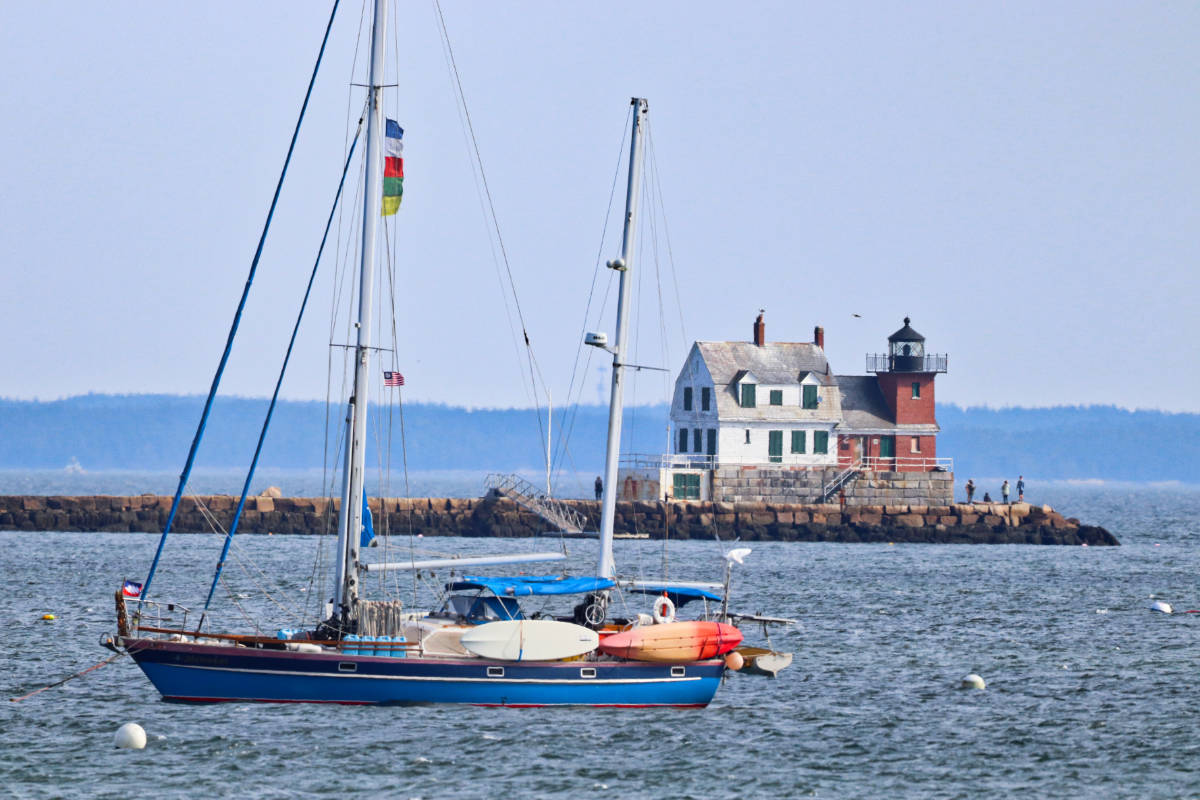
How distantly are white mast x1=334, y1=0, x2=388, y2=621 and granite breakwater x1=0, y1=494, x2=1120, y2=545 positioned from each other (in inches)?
1976

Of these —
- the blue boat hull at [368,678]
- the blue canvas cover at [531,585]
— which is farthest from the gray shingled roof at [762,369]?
the blue boat hull at [368,678]

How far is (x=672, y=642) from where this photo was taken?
27.8 m

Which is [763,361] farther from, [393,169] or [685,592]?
[393,169]

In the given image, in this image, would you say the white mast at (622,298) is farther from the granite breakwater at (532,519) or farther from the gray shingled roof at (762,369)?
the gray shingled roof at (762,369)

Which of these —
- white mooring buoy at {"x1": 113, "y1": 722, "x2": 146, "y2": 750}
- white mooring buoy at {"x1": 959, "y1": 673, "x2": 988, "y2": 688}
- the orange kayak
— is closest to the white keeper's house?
white mooring buoy at {"x1": 959, "y1": 673, "x2": 988, "y2": 688}

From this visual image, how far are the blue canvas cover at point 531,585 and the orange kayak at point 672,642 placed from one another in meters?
1.91

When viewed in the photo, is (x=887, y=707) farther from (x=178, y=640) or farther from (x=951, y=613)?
(x=951, y=613)

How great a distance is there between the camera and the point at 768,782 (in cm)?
2373

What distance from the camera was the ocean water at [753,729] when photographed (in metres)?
23.3

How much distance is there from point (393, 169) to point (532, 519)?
53.0 metres

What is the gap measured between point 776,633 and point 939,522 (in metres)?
43.8

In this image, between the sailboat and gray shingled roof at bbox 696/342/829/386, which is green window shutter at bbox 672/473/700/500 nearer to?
gray shingled roof at bbox 696/342/829/386

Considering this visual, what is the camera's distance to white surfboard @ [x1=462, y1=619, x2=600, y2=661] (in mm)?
27000

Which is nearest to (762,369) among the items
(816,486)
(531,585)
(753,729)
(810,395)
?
(810,395)
